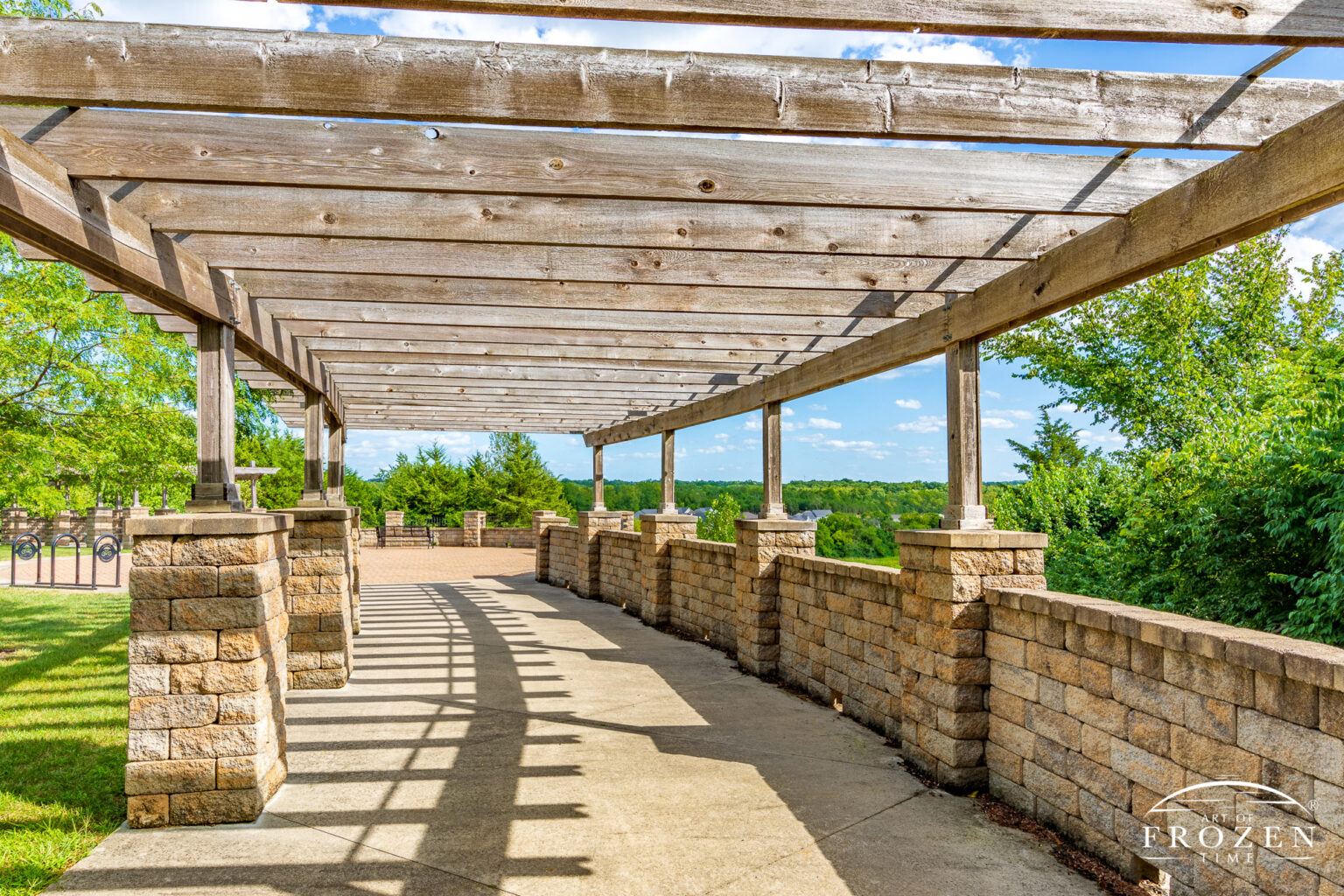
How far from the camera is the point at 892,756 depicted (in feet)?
16.9

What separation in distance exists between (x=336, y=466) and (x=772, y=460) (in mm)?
5194

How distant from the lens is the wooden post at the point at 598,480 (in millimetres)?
14539

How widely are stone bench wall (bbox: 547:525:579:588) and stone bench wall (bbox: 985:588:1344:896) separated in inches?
427

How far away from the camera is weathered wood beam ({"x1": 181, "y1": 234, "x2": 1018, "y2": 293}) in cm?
455

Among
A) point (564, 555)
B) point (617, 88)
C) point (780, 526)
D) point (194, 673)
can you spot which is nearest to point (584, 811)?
point (194, 673)

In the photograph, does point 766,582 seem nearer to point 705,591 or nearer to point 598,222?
point 705,591

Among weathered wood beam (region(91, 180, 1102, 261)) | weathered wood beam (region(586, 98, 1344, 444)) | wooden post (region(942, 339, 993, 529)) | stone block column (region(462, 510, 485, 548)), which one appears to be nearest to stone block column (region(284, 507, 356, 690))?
weathered wood beam (region(91, 180, 1102, 261))

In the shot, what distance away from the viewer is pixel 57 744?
5.38m

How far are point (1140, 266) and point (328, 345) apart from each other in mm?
6048

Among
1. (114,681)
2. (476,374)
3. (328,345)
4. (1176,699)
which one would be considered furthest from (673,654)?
(1176,699)

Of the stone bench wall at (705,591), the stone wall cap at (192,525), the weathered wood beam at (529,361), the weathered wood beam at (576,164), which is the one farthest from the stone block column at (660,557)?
the weathered wood beam at (576,164)

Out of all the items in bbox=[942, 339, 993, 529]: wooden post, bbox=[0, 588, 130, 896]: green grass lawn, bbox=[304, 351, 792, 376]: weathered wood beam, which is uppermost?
bbox=[304, 351, 792, 376]: weathered wood beam

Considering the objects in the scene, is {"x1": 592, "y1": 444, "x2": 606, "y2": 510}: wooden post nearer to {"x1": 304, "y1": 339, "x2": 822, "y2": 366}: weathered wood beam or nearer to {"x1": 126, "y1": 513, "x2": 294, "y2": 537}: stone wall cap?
{"x1": 304, "y1": 339, "x2": 822, "y2": 366}: weathered wood beam

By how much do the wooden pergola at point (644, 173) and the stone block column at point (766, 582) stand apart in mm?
2364
